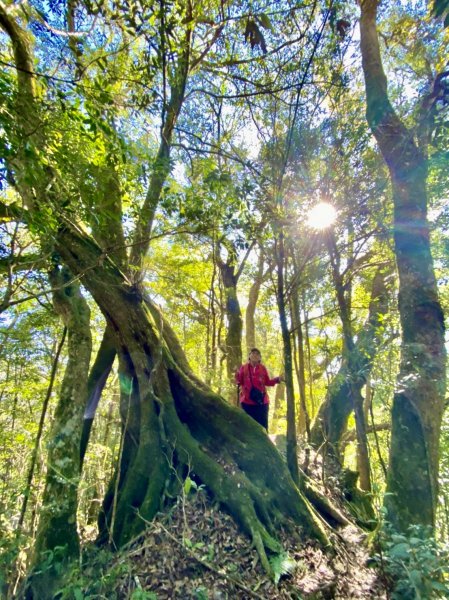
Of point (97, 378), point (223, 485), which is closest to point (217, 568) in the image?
point (223, 485)

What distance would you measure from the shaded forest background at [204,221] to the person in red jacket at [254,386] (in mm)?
950

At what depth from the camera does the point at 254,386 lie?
6.13 meters

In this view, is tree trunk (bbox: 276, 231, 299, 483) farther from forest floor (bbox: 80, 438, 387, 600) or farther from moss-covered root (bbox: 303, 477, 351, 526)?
forest floor (bbox: 80, 438, 387, 600)

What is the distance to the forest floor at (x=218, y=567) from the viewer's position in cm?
312

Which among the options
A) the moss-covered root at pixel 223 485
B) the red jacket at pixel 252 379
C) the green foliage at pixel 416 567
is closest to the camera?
the green foliage at pixel 416 567

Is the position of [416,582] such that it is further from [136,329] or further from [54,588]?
[136,329]

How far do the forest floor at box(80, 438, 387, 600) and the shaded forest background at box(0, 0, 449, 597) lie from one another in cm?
23

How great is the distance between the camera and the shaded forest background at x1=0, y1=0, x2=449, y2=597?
11.1ft

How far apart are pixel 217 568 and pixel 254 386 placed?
3.09 meters

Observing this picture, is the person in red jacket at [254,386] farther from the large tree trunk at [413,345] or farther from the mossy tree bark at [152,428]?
the large tree trunk at [413,345]

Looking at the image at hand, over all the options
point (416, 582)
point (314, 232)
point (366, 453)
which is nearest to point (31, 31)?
point (314, 232)

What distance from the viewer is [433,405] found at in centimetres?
360

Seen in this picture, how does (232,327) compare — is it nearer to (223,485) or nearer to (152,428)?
(152,428)

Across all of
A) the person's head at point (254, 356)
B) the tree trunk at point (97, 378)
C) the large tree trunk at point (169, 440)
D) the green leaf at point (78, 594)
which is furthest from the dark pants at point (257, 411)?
the green leaf at point (78, 594)
